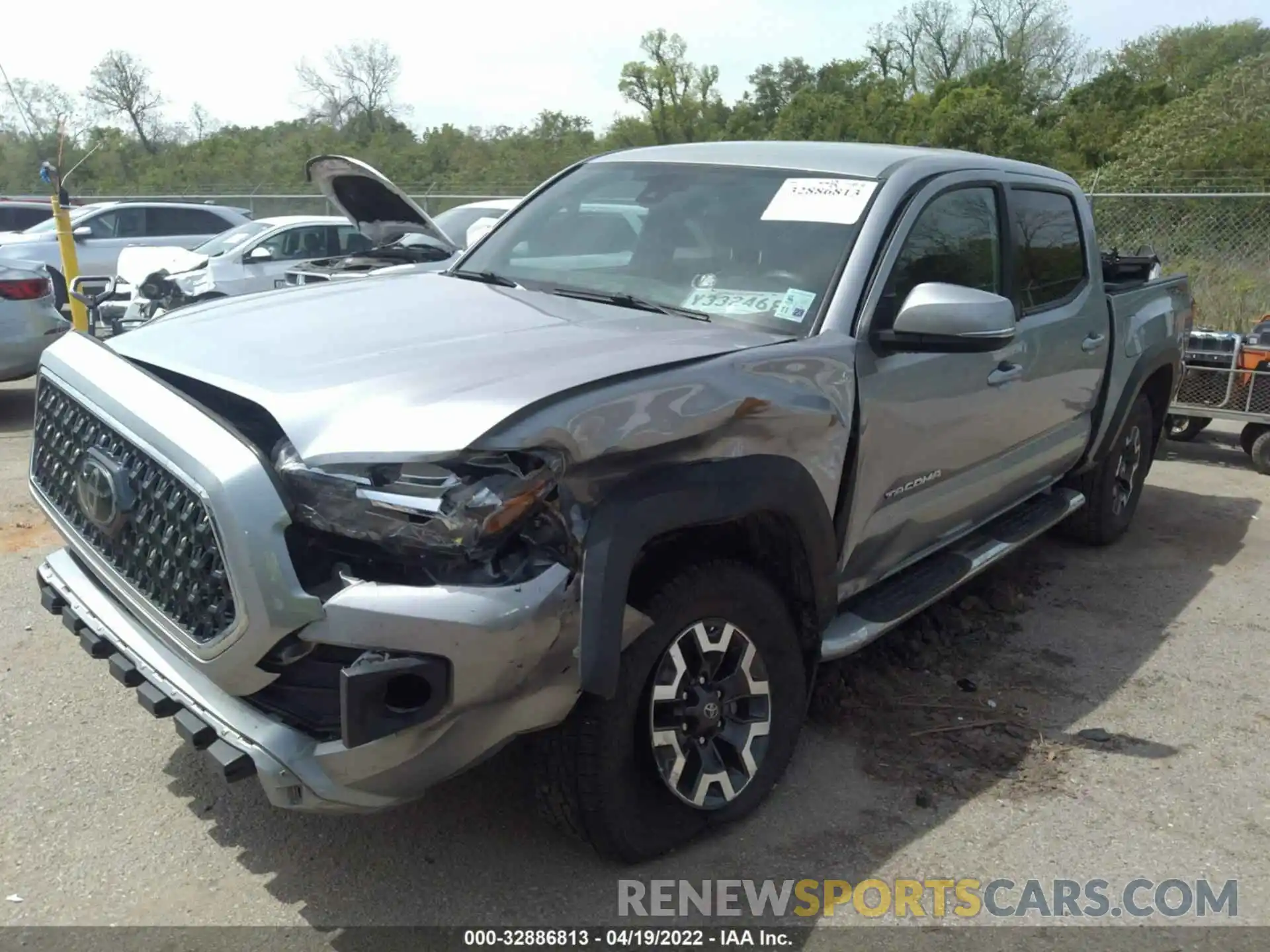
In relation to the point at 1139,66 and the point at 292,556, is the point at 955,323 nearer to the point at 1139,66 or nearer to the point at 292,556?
the point at 292,556

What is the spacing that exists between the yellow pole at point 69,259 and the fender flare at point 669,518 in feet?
20.8

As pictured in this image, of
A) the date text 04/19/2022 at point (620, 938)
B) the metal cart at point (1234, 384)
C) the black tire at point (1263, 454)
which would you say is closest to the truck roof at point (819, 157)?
the date text 04/19/2022 at point (620, 938)

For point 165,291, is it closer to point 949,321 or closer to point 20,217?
point 949,321

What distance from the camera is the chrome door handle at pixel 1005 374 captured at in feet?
13.3

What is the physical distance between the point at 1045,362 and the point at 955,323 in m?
1.42

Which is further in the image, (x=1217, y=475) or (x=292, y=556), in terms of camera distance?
(x=1217, y=475)

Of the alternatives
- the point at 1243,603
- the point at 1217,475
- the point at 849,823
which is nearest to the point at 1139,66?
the point at 1217,475

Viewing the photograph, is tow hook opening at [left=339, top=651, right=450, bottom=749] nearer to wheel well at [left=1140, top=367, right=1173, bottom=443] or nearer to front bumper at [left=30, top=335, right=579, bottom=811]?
front bumper at [left=30, top=335, right=579, bottom=811]

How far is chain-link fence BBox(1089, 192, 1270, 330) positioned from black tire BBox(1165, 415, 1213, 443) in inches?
143

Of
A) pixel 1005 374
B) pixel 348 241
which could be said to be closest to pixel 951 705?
pixel 1005 374

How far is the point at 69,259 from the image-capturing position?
8.84 m

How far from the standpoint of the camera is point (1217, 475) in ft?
26.2

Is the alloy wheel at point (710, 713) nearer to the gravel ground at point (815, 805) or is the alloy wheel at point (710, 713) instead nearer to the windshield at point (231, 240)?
the gravel ground at point (815, 805)

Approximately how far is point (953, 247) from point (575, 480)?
85.0 inches
